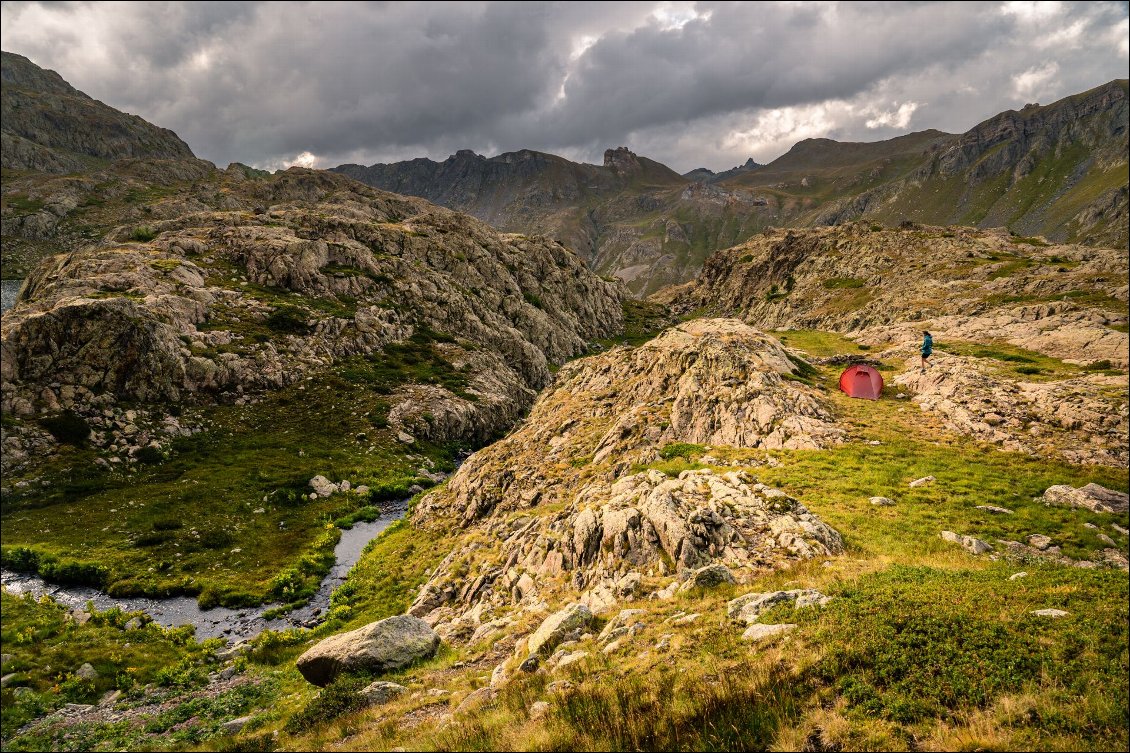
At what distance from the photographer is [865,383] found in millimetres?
33906

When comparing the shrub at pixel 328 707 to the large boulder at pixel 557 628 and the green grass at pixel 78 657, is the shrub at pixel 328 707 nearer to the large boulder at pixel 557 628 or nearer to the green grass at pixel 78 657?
the large boulder at pixel 557 628

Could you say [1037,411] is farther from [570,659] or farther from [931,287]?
[931,287]

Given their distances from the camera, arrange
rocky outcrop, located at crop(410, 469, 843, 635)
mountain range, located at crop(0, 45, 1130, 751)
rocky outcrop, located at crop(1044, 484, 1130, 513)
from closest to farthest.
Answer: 1. mountain range, located at crop(0, 45, 1130, 751)
2. rocky outcrop, located at crop(1044, 484, 1130, 513)
3. rocky outcrop, located at crop(410, 469, 843, 635)

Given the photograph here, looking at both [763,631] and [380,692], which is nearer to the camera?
[763,631]

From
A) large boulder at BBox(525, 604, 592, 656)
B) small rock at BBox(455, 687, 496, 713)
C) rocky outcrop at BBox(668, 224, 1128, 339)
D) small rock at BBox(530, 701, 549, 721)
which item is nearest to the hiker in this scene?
rocky outcrop at BBox(668, 224, 1128, 339)

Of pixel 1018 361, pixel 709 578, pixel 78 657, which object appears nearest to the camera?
pixel 709 578

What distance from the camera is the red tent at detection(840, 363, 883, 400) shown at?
110 ft

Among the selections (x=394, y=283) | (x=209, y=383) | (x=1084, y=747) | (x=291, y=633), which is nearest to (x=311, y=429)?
(x=209, y=383)

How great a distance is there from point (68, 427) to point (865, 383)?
7916 centimetres

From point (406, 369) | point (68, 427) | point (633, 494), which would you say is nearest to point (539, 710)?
point (633, 494)

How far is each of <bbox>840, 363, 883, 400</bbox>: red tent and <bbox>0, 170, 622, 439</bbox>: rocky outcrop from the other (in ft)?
203

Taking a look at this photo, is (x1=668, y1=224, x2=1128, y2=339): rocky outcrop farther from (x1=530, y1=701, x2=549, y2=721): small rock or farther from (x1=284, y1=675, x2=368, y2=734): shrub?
(x1=284, y1=675, x2=368, y2=734): shrub

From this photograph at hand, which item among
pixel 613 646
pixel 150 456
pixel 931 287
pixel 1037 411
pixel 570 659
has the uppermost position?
pixel 931 287

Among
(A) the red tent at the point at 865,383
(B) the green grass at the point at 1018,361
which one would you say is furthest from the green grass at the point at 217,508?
(B) the green grass at the point at 1018,361
